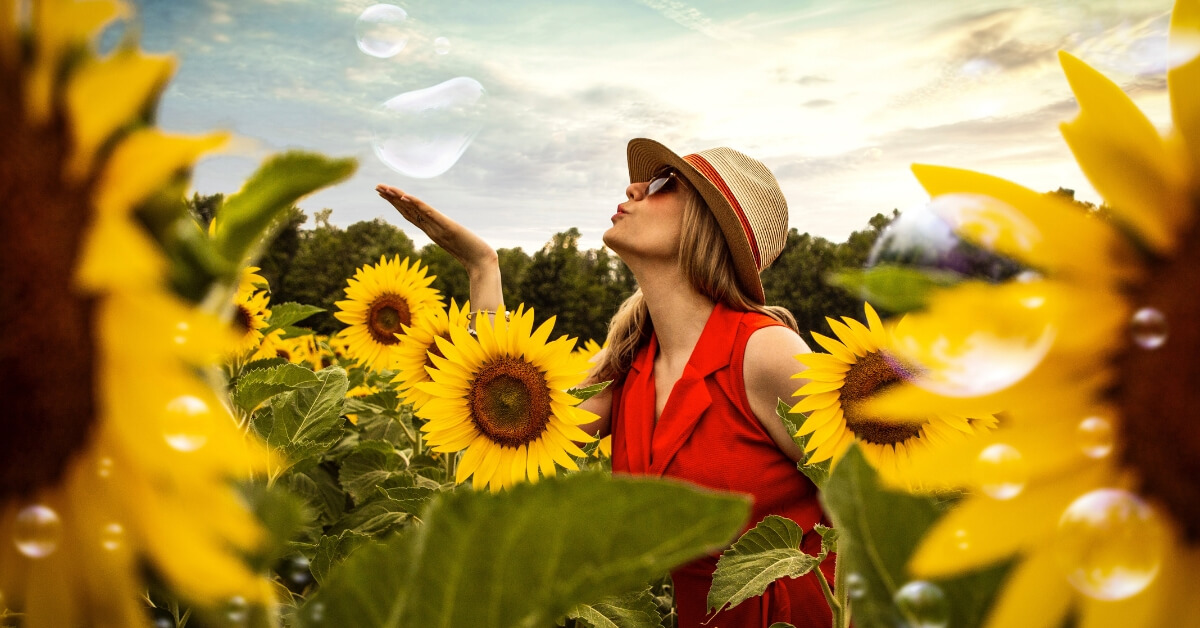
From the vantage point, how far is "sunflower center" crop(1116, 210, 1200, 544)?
323 mm

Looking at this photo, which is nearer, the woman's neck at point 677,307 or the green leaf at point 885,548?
the green leaf at point 885,548

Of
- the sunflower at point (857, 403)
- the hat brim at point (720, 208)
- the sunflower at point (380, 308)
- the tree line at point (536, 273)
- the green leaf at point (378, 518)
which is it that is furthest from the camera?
the tree line at point (536, 273)

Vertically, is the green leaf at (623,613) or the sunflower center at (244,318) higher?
the sunflower center at (244,318)

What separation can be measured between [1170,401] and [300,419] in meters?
1.31

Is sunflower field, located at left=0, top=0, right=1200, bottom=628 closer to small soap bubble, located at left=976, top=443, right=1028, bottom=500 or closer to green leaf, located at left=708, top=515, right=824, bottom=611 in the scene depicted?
small soap bubble, located at left=976, top=443, right=1028, bottom=500

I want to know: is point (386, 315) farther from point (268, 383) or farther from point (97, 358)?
point (97, 358)

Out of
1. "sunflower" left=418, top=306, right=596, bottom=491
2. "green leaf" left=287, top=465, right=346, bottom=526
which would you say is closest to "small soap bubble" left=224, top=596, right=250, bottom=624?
"sunflower" left=418, top=306, right=596, bottom=491

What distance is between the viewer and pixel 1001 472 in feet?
1.13

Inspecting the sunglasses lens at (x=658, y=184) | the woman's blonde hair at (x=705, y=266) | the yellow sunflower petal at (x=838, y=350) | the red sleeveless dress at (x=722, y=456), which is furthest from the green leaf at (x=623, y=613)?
the sunglasses lens at (x=658, y=184)

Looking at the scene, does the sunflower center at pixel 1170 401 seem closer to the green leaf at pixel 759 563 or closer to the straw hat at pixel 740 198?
the green leaf at pixel 759 563

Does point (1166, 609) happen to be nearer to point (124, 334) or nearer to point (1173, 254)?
point (1173, 254)

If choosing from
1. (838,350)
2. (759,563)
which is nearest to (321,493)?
(759,563)

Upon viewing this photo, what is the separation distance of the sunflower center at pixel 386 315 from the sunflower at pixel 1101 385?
3437 millimetres

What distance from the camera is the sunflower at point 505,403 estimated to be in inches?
75.4
